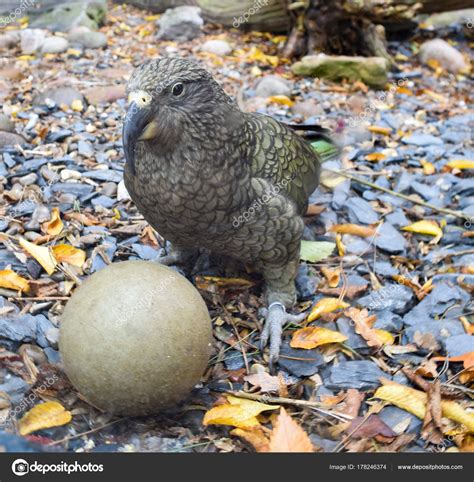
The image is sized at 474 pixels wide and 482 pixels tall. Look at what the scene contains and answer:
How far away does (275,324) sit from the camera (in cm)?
325

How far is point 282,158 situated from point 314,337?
100 centimetres

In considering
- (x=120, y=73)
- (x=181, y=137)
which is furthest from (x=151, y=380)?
(x=120, y=73)

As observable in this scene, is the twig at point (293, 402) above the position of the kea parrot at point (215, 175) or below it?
below

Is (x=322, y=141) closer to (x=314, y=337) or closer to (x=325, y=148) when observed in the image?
(x=325, y=148)

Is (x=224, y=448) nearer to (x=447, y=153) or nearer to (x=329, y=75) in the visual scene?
(x=447, y=153)

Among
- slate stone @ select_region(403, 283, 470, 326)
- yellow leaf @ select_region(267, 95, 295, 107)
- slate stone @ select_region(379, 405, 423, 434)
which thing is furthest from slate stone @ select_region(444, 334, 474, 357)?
yellow leaf @ select_region(267, 95, 295, 107)

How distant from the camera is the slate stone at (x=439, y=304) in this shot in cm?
343

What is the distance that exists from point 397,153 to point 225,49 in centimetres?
250

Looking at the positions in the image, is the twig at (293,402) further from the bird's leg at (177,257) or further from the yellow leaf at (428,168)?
the yellow leaf at (428,168)

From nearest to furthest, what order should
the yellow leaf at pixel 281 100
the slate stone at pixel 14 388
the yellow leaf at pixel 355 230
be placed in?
the slate stone at pixel 14 388 → the yellow leaf at pixel 355 230 → the yellow leaf at pixel 281 100

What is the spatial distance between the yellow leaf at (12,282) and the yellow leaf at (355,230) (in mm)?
2077

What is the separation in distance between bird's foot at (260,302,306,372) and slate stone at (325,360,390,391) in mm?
299

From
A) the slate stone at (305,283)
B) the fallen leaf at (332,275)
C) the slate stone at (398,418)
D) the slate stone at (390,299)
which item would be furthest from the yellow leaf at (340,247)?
the slate stone at (398,418)

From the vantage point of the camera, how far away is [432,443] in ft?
8.74
